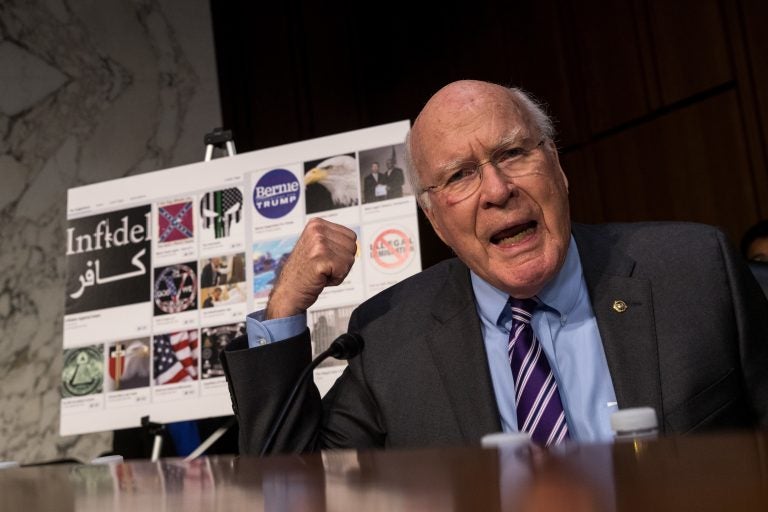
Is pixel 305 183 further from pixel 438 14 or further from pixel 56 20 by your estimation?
pixel 438 14

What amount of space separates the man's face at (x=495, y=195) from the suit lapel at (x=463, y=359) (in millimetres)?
79

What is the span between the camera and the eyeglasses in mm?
1762

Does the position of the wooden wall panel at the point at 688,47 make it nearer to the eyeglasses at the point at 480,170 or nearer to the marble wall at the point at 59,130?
the marble wall at the point at 59,130

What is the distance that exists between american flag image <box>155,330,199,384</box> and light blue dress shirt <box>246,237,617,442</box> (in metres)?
1.08

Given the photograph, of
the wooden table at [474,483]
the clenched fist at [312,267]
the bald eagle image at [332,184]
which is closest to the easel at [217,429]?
the bald eagle image at [332,184]

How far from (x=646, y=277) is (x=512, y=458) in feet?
3.65

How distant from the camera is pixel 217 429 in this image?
310cm

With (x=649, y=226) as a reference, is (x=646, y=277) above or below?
below

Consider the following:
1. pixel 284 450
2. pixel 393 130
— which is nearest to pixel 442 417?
pixel 284 450

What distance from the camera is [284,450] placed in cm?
167

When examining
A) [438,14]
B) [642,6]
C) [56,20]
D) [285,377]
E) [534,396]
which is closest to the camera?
[534,396]

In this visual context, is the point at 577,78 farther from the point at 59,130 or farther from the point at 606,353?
the point at 606,353

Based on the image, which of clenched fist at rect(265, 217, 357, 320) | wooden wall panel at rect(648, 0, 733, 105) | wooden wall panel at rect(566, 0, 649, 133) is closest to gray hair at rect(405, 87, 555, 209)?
clenched fist at rect(265, 217, 357, 320)

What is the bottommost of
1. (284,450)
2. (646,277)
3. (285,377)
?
(284,450)
